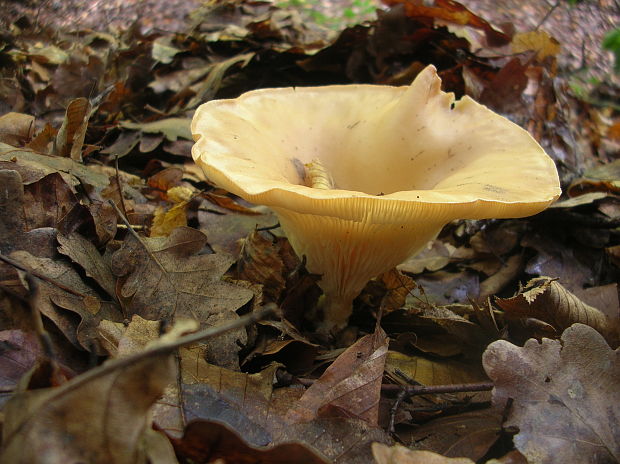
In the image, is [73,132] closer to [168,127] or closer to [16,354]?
[168,127]

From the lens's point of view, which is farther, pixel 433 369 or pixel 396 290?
pixel 396 290

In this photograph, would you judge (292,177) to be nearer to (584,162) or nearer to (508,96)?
(508,96)

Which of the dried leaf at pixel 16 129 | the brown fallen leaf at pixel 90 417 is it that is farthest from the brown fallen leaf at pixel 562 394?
the dried leaf at pixel 16 129

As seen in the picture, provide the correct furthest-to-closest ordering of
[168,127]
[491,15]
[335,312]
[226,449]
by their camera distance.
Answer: [491,15] < [168,127] < [335,312] < [226,449]

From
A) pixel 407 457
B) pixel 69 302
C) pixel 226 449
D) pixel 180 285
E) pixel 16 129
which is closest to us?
pixel 226 449

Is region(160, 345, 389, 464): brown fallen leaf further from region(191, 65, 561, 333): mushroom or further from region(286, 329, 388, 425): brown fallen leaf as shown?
region(191, 65, 561, 333): mushroom

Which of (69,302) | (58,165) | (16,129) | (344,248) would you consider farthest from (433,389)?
(16,129)

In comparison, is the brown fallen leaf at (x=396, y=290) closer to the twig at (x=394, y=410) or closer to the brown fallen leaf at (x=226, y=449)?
the twig at (x=394, y=410)

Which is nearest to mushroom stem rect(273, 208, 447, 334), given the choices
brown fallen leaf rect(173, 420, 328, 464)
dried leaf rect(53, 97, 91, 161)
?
brown fallen leaf rect(173, 420, 328, 464)

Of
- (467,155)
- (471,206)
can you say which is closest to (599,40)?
(467,155)
